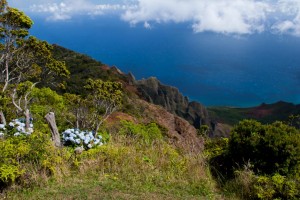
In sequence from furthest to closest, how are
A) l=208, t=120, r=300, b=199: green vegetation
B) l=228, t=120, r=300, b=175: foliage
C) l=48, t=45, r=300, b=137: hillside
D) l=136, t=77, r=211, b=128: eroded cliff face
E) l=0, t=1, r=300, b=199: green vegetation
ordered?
l=136, t=77, r=211, b=128: eroded cliff face → l=48, t=45, r=300, b=137: hillside → l=228, t=120, r=300, b=175: foliage → l=208, t=120, r=300, b=199: green vegetation → l=0, t=1, r=300, b=199: green vegetation

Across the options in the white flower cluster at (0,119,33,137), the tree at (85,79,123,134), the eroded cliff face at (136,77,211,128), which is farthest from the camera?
the eroded cliff face at (136,77,211,128)

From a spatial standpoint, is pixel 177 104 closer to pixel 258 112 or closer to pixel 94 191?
pixel 258 112

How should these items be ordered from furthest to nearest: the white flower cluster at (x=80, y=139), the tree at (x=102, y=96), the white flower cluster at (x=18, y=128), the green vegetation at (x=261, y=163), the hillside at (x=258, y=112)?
the hillside at (x=258, y=112), the tree at (x=102, y=96), the white flower cluster at (x=80, y=139), the white flower cluster at (x=18, y=128), the green vegetation at (x=261, y=163)

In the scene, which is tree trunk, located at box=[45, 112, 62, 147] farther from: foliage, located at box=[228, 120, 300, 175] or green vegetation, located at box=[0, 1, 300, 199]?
foliage, located at box=[228, 120, 300, 175]

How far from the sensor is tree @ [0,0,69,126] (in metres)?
10.2

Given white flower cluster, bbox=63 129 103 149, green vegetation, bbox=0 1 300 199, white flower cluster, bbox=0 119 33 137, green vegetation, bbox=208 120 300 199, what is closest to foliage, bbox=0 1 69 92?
green vegetation, bbox=0 1 300 199

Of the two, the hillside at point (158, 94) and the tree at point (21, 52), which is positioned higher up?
the hillside at point (158, 94)

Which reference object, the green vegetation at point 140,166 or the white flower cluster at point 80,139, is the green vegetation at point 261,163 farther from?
the white flower cluster at point 80,139

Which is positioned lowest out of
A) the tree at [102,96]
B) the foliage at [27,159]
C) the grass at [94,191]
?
the grass at [94,191]

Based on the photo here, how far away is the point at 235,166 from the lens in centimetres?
802

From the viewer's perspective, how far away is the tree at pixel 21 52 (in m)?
10.2

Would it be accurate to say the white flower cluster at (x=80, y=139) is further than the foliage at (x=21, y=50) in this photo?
No

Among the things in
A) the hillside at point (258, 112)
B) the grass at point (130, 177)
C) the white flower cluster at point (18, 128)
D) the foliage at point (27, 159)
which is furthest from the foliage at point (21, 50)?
the hillside at point (258, 112)

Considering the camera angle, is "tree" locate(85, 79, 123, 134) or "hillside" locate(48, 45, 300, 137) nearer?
"tree" locate(85, 79, 123, 134)
